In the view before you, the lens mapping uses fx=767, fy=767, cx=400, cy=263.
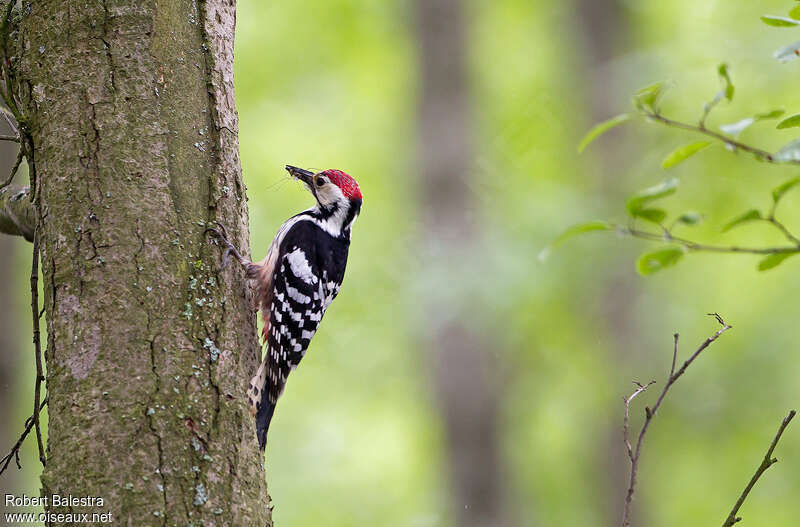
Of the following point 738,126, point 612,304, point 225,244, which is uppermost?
point 612,304

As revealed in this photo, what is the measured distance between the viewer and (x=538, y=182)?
6.21 meters

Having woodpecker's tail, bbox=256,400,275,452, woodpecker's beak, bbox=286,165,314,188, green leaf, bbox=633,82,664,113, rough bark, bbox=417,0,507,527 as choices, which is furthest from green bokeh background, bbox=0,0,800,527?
green leaf, bbox=633,82,664,113

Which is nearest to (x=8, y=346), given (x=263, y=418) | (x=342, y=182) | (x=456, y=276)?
(x=263, y=418)

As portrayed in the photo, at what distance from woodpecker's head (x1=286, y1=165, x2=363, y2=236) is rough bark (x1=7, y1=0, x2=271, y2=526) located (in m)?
1.87

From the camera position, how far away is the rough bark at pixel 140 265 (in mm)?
1786

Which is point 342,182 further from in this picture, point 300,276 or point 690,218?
point 690,218

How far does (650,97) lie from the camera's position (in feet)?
4.23

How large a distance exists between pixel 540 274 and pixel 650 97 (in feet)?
13.7

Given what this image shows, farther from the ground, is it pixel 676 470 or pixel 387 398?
pixel 387 398

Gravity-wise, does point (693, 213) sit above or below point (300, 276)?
below

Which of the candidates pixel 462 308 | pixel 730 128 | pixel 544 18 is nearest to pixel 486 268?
pixel 462 308

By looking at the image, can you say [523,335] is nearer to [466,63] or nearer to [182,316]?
[466,63]

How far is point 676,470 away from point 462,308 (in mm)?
4033

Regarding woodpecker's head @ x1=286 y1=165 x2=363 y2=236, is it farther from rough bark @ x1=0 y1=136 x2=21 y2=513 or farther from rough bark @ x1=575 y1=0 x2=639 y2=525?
rough bark @ x1=575 y1=0 x2=639 y2=525
